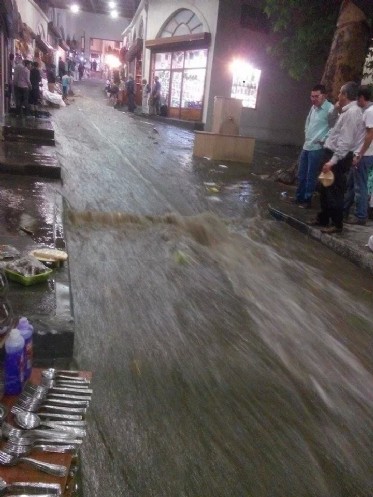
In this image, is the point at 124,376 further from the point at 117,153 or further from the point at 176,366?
the point at 117,153

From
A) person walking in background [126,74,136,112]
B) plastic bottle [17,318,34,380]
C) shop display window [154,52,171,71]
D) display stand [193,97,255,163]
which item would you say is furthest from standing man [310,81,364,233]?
person walking in background [126,74,136,112]

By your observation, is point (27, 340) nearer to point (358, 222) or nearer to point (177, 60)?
point (358, 222)

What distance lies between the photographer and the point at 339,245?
6.53m

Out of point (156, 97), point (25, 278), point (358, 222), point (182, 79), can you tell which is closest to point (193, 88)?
point (182, 79)

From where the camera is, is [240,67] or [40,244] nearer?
[40,244]

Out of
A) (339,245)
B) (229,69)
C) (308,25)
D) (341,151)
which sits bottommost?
(339,245)

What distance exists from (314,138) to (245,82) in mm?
14850

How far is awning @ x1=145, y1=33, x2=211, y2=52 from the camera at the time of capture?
66.6 ft

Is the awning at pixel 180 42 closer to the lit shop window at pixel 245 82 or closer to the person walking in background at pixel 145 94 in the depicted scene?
the lit shop window at pixel 245 82

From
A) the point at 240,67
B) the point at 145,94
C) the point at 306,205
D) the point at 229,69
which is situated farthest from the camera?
the point at 145,94

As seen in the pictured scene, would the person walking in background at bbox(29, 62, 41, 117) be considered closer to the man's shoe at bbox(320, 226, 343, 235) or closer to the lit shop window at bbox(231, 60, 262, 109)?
the lit shop window at bbox(231, 60, 262, 109)

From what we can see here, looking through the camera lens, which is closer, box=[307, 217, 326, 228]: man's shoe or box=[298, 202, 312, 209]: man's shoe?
box=[307, 217, 326, 228]: man's shoe

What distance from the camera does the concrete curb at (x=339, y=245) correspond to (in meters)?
6.04

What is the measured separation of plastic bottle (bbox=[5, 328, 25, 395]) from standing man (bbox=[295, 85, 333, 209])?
261 inches
